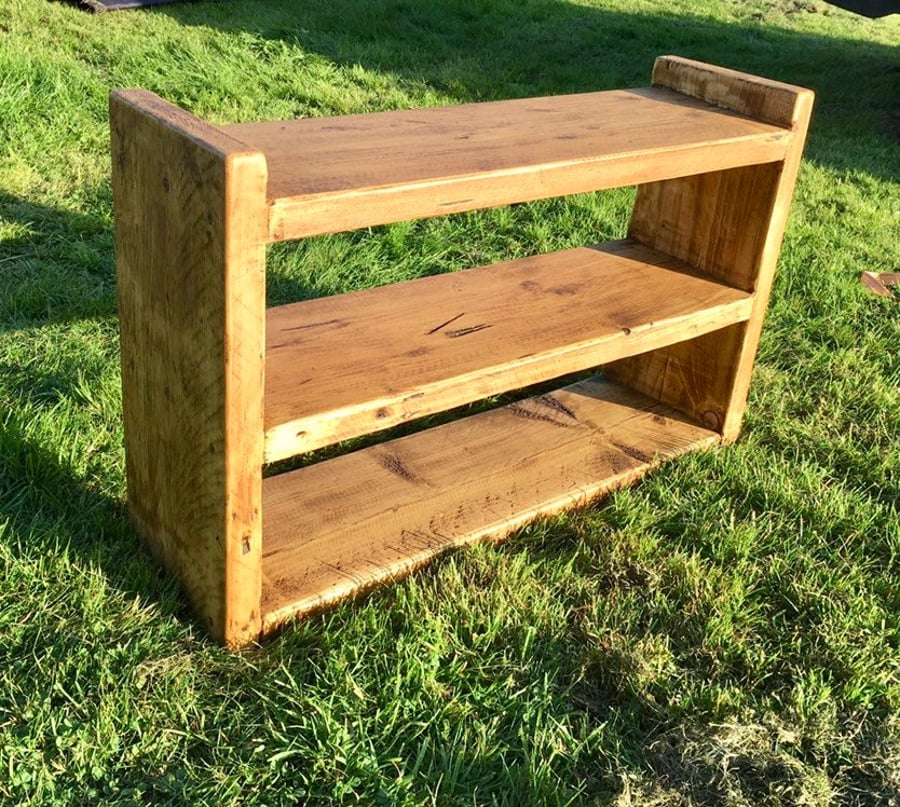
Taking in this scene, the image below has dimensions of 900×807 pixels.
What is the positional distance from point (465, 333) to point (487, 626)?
0.65m

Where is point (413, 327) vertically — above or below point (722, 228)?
below

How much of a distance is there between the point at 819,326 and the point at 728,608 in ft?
5.73

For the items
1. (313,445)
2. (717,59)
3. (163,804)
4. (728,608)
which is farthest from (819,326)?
(717,59)

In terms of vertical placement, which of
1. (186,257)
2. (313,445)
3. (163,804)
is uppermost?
(186,257)

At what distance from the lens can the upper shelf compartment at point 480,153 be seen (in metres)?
1.67

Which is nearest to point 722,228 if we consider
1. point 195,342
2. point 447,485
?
point 447,485

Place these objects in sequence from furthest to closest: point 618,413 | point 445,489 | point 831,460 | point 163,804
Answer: point 618,413 → point 831,460 → point 445,489 → point 163,804

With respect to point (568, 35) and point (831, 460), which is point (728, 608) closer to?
point (831, 460)

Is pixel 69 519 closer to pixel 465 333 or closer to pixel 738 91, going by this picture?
pixel 465 333

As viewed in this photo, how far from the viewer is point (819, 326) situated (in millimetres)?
3584

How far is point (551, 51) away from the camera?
23.1 feet

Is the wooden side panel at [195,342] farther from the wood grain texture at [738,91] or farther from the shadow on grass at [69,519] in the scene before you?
the wood grain texture at [738,91]

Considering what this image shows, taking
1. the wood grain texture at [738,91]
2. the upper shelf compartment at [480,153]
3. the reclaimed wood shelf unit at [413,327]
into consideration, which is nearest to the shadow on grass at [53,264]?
the reclaimed wood shelf unit at [413,327]

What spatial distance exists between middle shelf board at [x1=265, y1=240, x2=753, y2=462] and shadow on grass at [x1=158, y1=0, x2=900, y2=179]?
9.73ft
